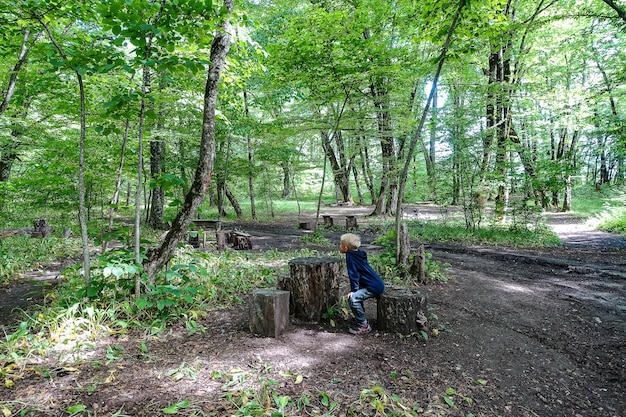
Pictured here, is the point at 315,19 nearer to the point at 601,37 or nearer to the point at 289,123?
the point at 289,123

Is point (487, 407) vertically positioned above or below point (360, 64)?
below

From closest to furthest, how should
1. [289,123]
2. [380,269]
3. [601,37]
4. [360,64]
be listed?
1. [380,269]
2. [360,64]
3. [289,123]
4. [601,37]

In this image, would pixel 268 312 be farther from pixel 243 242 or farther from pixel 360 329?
pixel 243 242

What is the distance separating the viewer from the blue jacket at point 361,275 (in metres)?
3.77

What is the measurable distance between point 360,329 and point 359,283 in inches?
20.2

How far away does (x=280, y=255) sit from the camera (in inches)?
296

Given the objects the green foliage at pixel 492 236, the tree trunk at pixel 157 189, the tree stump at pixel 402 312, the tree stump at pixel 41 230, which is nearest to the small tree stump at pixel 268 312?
the tree stump at pixel 402 312

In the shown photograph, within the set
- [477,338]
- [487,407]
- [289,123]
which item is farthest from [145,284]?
[289,123]

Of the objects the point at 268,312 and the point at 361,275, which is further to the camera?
the point at 361,275

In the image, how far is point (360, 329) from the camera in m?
3.78

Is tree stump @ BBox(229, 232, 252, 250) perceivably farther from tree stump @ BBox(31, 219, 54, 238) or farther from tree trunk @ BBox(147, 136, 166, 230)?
tree stump @ BBox(31, 219, 54, 238)

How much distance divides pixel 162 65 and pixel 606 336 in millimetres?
5967

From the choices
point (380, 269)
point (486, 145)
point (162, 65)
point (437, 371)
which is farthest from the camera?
point (486, 145)

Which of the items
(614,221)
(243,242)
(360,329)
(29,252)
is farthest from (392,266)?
(614,221)
